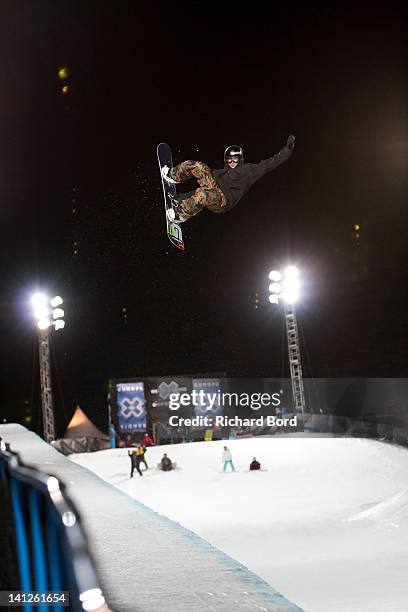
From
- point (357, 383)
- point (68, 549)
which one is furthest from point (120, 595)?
point (357, 383)

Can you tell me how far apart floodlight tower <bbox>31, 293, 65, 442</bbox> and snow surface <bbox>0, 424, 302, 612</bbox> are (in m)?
15.1

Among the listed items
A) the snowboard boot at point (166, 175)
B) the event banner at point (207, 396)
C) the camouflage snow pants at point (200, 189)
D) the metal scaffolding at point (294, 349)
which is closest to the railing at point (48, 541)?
the camouflage snow pants at point (200, 189)

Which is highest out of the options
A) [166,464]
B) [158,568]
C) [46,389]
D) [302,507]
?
[46,389]

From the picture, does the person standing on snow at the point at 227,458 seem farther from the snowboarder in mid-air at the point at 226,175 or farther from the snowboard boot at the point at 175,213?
the snowboarder in mid-air at the point at 226,175

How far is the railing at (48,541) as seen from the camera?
3.80 m

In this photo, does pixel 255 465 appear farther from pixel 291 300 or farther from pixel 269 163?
pixel 269 163

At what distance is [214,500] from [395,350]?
29.5m

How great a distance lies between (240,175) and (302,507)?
26.6 ft

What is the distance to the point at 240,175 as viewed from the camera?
8.33 metres

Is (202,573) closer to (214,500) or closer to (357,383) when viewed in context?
(214,500)

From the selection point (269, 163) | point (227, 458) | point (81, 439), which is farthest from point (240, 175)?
point (81, 439)

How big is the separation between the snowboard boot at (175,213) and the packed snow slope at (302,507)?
17.0 feet

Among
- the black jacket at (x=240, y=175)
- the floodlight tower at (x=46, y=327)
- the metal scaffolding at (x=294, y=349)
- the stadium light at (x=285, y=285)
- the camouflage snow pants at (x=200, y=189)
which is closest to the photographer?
the camouflage snow pants at (x=200, y=189)

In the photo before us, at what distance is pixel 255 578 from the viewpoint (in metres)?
4.40
